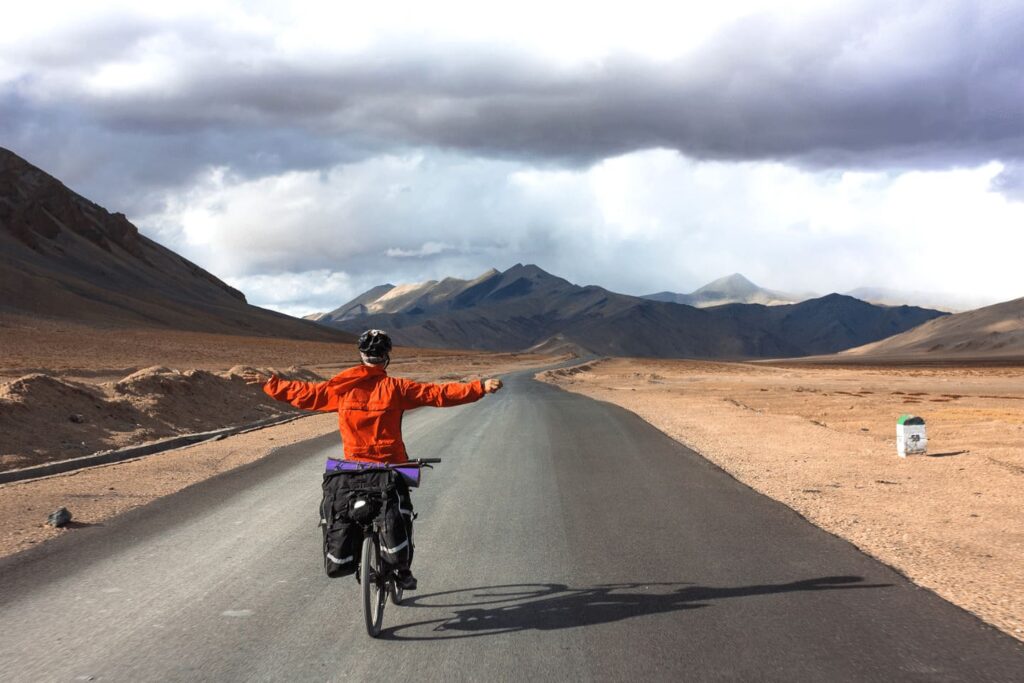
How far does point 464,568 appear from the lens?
A: 8.02 meters

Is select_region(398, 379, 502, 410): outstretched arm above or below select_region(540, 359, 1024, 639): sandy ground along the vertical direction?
above

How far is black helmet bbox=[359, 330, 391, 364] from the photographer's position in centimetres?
663

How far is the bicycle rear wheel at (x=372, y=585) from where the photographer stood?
6.07 meters

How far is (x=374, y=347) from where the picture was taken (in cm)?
663

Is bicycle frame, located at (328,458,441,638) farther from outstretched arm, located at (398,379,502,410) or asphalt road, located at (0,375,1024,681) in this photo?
outstretched arm, located at (398,379,502,410)

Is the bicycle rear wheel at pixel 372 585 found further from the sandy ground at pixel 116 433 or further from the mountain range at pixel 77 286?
the mountain range at pixel 77 286

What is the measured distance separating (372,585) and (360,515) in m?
0.51

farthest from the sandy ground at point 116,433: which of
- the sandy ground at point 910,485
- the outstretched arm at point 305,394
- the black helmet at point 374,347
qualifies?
the sandy ground at point 910,485

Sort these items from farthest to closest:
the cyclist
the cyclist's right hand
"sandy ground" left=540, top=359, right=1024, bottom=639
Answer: "sandy ground" left=540, top=359, right=1024, bottom=639 → the cyclist's right hand → the cyclist

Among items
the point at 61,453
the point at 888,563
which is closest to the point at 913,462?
the point at 888,563

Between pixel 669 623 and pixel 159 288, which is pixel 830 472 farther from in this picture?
pixel 159 288

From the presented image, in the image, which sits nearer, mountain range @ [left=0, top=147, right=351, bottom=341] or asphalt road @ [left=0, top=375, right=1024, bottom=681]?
asphalt road @ [left=0, top=375, right=1024, bottom=681]

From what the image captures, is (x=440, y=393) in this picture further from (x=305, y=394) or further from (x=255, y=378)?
(x=255, y=378)

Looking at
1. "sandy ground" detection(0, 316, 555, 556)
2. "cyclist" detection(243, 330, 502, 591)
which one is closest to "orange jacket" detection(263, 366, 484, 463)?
"cyclist" detection(243, 330, 502, 591)
